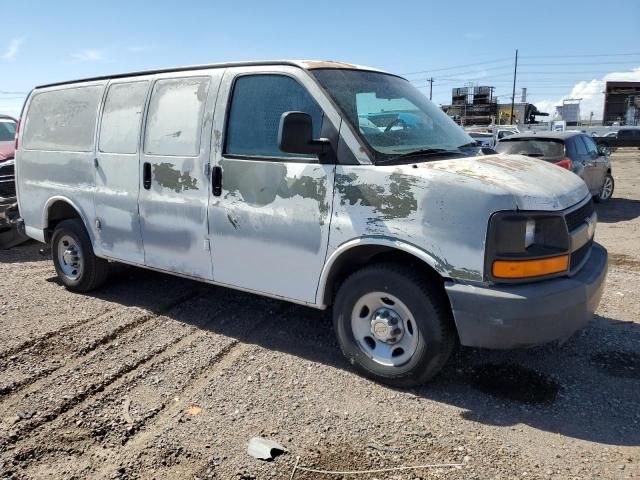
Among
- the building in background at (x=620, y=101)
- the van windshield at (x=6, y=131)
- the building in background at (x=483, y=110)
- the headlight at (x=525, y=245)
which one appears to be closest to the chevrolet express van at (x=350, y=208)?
the headlight at (x=525, y=245)

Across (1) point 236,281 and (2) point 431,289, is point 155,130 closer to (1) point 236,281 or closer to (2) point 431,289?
(1) point 236,281

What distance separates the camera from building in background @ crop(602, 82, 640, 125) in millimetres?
54456

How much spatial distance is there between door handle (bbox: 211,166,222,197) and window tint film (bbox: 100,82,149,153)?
3.31 feet

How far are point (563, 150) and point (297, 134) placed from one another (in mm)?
8147

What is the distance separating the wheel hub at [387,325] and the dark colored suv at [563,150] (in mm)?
7369

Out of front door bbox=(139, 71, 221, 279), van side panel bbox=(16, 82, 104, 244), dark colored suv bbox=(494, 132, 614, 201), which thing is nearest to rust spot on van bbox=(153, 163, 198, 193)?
front door bbox=(139, 71, 221, 279)

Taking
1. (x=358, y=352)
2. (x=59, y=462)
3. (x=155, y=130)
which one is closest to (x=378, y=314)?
(x=358, y=352)

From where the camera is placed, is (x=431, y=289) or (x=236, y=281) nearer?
(x=431, y=289)

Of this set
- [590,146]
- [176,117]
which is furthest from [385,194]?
[590,146]

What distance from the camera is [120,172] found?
4.80 m

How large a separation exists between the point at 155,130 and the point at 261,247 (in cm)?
150

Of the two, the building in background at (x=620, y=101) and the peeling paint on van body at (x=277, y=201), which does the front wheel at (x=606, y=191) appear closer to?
the peeling paint on van body at (x=277, y=201)

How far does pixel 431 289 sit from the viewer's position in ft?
10.9

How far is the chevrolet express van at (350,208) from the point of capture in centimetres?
308
